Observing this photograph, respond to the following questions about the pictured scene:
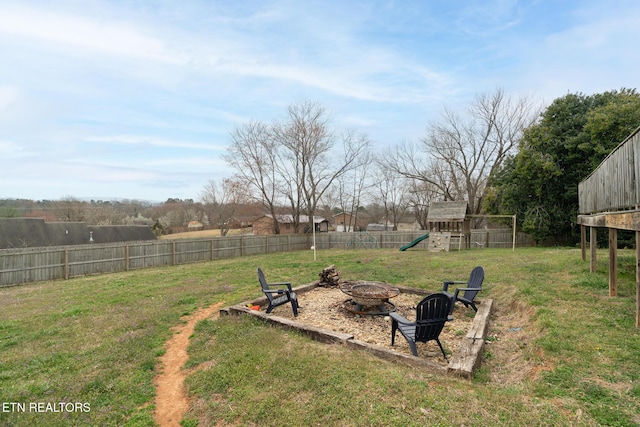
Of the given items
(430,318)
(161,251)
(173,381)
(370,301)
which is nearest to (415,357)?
(430,318)

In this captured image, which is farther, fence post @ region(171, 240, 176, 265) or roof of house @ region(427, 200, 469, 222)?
roof of house @ region(427, 200, 469, 222)

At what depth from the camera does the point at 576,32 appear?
9.85m

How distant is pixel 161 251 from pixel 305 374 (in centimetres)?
1517

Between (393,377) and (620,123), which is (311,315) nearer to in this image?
(393,377)

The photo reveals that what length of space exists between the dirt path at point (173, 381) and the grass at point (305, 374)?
0.10 m

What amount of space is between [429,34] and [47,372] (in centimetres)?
1433

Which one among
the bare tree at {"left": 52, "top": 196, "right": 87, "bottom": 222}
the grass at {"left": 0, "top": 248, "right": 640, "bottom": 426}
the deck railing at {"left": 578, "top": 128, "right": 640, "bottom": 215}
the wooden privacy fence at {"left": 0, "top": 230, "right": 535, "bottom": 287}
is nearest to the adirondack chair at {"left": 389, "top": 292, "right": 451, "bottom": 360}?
the grass at {"left": 0, "top": 248, "right": 640, "bottom": 426}

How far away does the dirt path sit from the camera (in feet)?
10.6

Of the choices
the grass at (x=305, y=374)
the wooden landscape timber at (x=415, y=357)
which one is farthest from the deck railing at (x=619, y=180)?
the wooden landscape timber at (x=415, y=357)

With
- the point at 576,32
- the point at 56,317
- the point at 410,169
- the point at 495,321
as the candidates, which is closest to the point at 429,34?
the point at 576,32

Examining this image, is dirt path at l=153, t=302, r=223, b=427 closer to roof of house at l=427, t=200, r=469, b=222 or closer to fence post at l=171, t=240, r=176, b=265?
fence post at l=171, t=240, r=176, b=265

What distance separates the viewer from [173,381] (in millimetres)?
3916

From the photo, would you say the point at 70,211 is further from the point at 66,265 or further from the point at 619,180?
the point at 619,180

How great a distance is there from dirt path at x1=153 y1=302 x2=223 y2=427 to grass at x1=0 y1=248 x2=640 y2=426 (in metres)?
0.10
